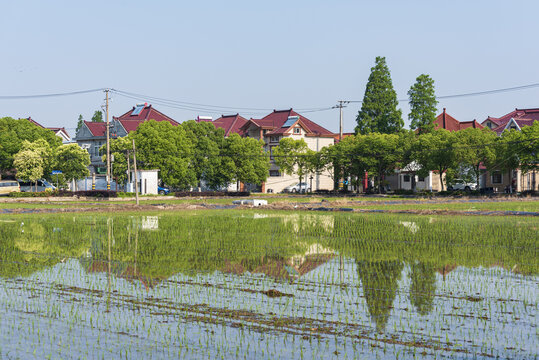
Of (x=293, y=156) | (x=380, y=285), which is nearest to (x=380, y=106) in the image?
(x=293, y=156)

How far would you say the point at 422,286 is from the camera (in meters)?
14.2

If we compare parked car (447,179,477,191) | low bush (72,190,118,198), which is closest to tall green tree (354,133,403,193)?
parked car (447,179,477,191)

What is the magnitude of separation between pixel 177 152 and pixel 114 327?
196 ft

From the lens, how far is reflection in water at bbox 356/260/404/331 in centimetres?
1159

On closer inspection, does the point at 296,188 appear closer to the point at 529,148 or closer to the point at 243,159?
the point at 243,159

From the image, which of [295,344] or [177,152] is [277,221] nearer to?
[295,344]

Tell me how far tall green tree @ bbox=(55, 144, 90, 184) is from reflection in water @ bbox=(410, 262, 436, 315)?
59235 mm

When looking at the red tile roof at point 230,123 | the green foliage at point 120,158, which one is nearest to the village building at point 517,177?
the green foliage at point 120,158

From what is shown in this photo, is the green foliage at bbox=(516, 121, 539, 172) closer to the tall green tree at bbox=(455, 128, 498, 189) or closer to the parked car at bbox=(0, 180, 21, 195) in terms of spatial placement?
the tall green tree at bbox=(455, 128, 498, 189)

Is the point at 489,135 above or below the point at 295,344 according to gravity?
above

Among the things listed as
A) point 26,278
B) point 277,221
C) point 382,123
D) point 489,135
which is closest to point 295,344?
point 26,278

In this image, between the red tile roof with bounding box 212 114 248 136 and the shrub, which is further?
the red tile roof with bounding box 212 114 248 136

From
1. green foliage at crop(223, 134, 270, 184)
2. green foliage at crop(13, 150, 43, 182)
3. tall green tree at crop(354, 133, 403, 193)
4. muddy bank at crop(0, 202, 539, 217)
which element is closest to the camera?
muddy bank at crop(0, 202, 539, 217)

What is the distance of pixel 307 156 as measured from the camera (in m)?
79.5
